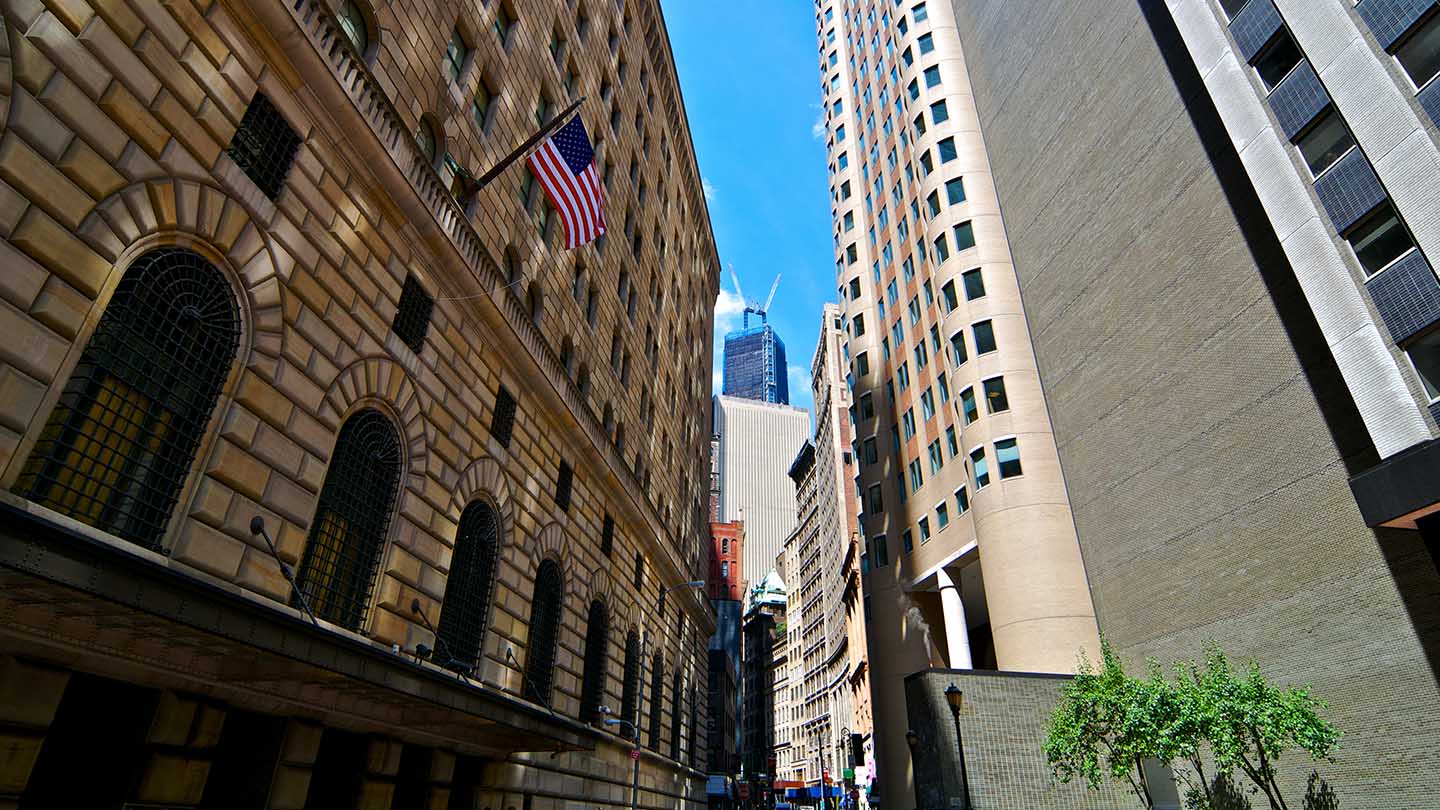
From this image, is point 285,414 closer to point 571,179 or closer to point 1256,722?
point 571,179

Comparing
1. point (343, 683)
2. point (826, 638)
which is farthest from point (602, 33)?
point (826, 638)

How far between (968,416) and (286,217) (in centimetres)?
3061

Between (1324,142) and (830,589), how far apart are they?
7298 cm

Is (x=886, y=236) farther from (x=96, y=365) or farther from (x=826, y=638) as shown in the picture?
(x=826, y=638)

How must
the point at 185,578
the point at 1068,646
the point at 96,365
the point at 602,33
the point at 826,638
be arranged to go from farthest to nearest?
the point at 826,638 → the point at 602,33 → the point at 1068,646 → the point at 96,365 → the point at 185,578

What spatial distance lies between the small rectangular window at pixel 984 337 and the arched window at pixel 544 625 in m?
23.3

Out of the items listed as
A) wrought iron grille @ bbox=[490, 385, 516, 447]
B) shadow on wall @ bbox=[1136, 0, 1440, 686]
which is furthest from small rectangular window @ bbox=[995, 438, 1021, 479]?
wrought iron grille @ bbox=[490, 385, 516, 447]

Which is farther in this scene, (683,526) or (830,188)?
(830,188)

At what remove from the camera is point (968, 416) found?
36.3 metres

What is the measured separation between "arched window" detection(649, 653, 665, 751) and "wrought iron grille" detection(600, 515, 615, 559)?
28.3 ft

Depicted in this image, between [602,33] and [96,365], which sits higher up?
[602,33]

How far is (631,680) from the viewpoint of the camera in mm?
31953

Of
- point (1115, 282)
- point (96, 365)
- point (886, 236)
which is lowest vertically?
point (96, 365)

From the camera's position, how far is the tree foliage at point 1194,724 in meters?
19.1
